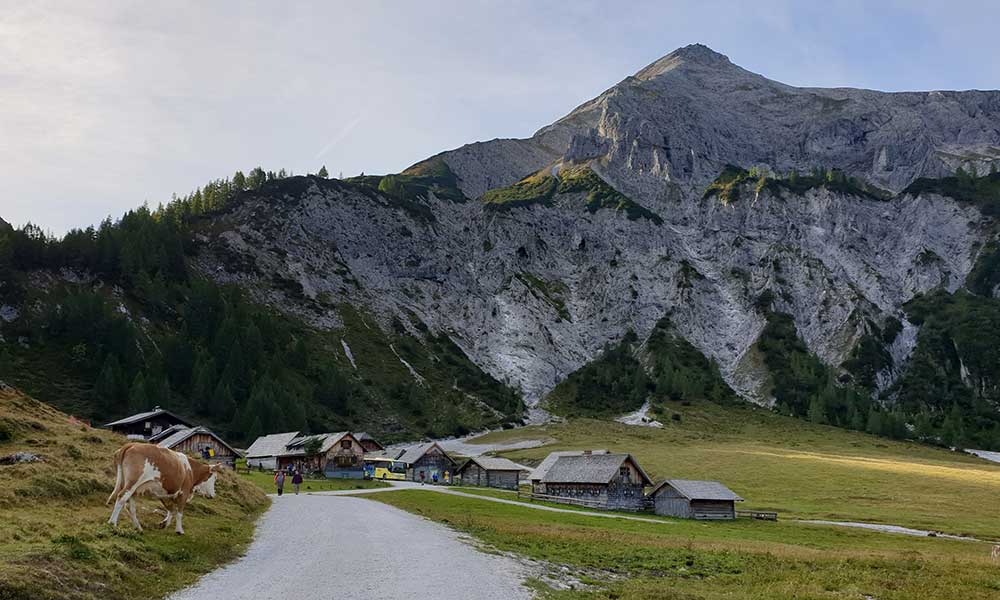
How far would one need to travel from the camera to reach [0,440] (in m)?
33.0

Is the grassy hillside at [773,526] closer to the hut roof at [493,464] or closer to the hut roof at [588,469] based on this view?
the hut roof at [588,469]

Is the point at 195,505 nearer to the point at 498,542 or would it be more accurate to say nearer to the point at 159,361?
the point at 498,542

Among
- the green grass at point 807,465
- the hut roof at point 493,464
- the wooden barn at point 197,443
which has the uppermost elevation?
the wooden barn at point 197,443

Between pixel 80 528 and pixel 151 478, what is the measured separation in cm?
255

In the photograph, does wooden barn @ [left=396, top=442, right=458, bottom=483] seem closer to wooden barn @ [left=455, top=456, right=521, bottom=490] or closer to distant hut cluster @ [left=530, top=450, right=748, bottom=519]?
wooden barn @ [left=455, top=456, right=521, bottom=490]

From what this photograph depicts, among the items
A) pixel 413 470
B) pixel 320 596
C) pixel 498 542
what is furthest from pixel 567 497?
pixel 320 596

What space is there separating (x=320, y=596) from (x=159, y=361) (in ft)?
494

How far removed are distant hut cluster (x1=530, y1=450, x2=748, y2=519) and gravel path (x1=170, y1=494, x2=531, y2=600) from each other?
1959 inches

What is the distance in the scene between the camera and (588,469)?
87.6 m

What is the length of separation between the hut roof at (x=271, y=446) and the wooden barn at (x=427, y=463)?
20169 mm

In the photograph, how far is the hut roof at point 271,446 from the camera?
4398 inches

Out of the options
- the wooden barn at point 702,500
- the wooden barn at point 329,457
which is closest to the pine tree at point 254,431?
the wooden barn at point 329,457

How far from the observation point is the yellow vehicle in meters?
116

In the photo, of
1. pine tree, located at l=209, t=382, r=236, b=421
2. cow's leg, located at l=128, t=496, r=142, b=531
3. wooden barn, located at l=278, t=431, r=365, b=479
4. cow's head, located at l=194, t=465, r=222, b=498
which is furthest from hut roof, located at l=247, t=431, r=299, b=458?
cow's leg, located at l=128, t=496, r=142, b=531
